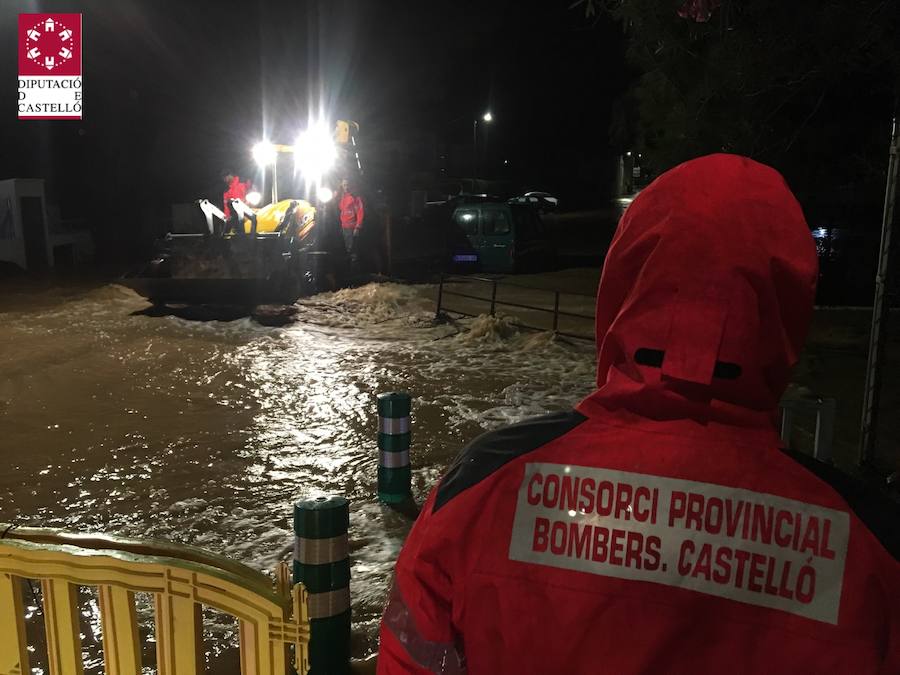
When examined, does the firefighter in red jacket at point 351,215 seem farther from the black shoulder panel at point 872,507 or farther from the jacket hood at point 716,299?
the black shoulder panel at point 872,507

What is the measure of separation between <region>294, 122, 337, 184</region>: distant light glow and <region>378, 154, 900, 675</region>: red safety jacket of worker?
17151 millimetres

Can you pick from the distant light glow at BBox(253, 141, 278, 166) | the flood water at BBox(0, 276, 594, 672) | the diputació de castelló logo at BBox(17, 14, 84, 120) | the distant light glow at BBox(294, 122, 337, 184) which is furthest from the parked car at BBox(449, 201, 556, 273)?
the diputació de castelló logo at BBox(17, 14, 84, 120)

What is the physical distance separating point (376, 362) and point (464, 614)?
965 cm

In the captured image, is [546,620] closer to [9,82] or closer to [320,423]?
[320,423]

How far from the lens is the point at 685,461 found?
133 centimetres

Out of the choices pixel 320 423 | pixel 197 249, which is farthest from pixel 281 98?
pixel 320 423

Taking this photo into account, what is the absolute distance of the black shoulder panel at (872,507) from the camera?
125cm

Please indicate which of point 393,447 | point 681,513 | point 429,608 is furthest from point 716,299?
point 393,447

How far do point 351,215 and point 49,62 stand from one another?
386 inches

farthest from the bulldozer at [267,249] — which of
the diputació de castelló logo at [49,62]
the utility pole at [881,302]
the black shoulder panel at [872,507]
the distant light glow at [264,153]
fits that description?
the black shoulder panel at [872,507]

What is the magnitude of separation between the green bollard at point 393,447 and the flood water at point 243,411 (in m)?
0.18

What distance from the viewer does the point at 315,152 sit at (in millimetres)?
17844

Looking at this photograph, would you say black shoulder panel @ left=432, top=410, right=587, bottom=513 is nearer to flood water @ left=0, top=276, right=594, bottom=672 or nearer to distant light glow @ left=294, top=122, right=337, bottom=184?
flood water @ left=0, top=276, right=594, bottom=672

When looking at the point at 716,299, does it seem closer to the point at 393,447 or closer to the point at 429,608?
the point at 429,608
